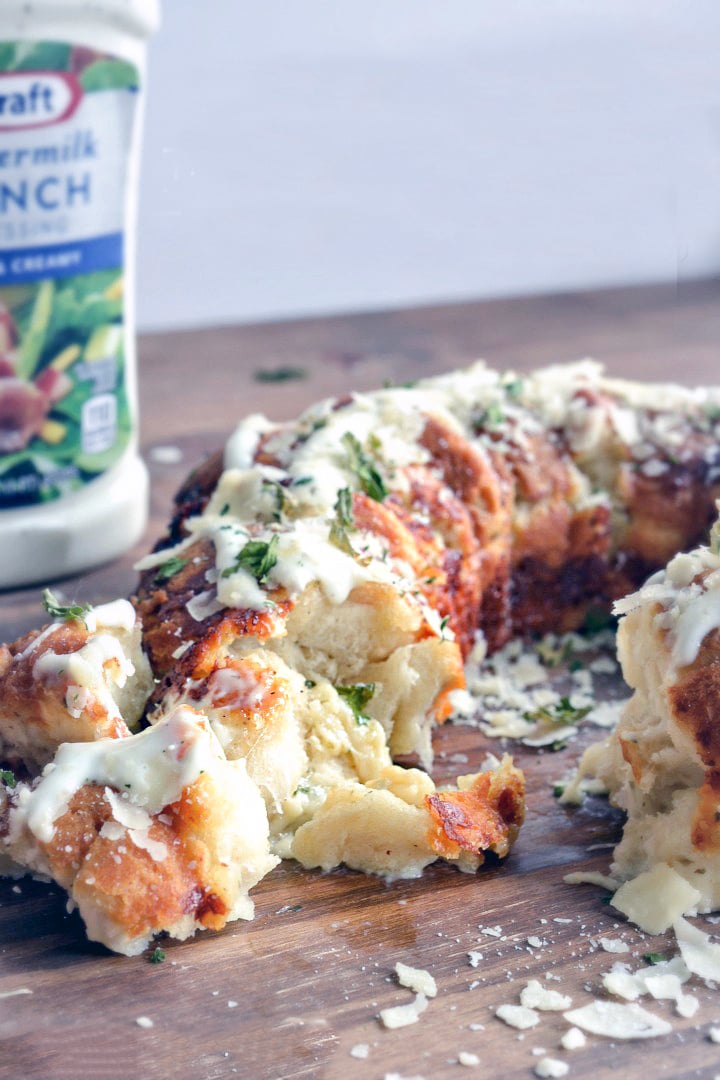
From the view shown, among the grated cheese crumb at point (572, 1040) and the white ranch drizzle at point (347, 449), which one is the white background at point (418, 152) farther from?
the grated cheese crumb at point (572, 1040)

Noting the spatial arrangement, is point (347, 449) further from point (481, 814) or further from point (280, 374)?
point (280, 374)

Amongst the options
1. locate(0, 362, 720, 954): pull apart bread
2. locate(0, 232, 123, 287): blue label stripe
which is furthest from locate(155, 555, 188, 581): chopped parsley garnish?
locate(0, 232, 123, 287): blue label stripe

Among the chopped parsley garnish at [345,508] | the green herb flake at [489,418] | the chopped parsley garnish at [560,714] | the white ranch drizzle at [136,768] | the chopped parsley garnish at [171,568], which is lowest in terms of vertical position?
the chopped parsley garnish at [560,714]

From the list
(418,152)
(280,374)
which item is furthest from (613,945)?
(418,152)

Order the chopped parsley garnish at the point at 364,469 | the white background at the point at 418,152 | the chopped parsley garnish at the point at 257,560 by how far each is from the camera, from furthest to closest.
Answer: the white background at the point at 418,152 < the chopped parsley garnish at the point at 364,469 < the chopped parsley garnish at the point at 257,560

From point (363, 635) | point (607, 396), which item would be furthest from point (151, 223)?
point (363, 635)

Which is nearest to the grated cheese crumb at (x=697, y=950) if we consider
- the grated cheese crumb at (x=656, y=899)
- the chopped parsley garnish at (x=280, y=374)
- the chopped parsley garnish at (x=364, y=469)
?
the grated cheese crumb at (x=656, y=899)
